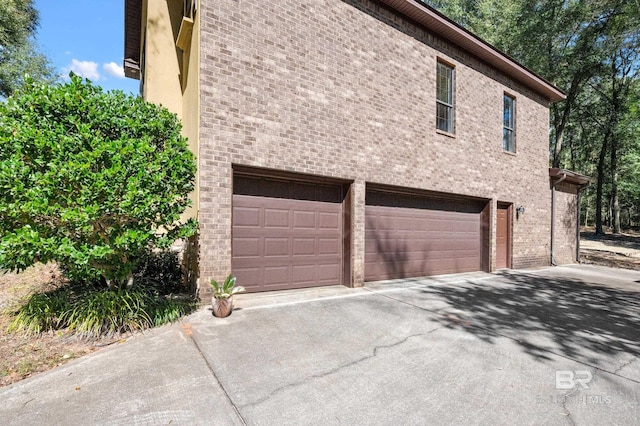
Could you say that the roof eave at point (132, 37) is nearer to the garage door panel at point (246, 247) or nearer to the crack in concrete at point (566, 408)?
the garage door panel at point (246, 247)

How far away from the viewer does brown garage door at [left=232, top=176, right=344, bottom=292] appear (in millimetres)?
5945

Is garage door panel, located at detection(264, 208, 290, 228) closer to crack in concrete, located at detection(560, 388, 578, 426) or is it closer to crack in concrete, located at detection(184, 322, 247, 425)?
crack in concrete, located at detection(184, 322, 247, 425)

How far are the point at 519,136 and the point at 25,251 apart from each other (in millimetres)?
12909

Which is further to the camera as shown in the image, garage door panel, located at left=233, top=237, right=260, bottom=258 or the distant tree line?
the distant tree line

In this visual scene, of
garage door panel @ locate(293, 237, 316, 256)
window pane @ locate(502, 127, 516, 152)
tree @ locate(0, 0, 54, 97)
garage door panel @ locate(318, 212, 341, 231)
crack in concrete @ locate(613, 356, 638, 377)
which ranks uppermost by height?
tree @ locate(0, 0, 54, 97)

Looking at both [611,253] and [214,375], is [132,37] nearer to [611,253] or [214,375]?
[214,375]

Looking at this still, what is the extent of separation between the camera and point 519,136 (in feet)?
35.6

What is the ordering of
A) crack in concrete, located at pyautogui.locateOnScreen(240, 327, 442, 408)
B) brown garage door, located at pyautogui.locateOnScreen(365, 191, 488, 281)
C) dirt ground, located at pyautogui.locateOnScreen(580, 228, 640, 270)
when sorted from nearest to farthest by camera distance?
crack in concrete, located at pyautogui.locateOnScreen(240, 327, 442, 408), brown garage door, located at pyautogui.locateOnScreen(365, 191, 488, 281), dirt ground, located at pyautogui.locateOnScreen(580, 228, 640, 270)

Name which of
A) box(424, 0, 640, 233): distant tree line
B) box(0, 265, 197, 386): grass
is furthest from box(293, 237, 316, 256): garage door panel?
box(424, 0, 640, 233): distant tree line

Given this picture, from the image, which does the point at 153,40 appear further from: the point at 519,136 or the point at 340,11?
the point at 519,136

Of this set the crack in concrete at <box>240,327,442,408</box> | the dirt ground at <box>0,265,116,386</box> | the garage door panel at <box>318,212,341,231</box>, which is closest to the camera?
the crack in concrete at <box>240,327,442,408</box>

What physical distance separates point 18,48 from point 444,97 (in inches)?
897

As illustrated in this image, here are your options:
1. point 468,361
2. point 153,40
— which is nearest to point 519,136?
point 468,361

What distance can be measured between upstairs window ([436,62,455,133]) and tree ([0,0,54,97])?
19.4 metres
